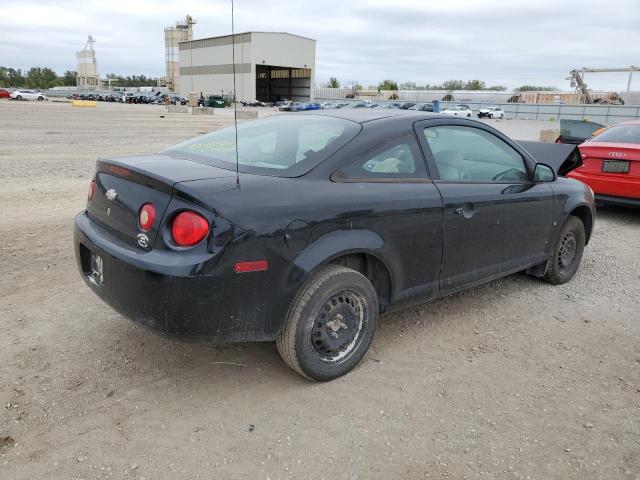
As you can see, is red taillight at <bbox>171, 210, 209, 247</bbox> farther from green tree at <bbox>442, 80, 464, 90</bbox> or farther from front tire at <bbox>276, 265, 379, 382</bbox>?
green tree at <bbox>442, 80, 464, 90</bbox>

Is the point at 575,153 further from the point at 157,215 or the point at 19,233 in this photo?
the point at 19,233

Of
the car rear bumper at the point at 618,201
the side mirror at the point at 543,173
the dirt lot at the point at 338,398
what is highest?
the side mirror at the point at 543,173

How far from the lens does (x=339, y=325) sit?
124 inches

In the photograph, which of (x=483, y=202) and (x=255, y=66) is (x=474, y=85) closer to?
(x=255, y=66)

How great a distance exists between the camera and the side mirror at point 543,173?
437 cm

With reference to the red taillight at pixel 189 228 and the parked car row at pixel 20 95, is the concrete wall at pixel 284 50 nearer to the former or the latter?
the parked car row at pixel 20 95

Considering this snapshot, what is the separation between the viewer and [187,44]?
328 ft

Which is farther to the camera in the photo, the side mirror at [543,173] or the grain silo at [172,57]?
the grain silo at [172,57]

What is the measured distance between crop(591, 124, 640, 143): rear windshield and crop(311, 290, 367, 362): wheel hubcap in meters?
6.24

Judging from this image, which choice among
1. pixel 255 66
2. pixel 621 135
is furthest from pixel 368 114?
pixel 255 66

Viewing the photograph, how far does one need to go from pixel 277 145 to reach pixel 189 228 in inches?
41.7

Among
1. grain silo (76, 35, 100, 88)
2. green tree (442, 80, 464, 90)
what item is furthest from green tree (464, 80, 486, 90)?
grain silo (76, 35, 100, 88)

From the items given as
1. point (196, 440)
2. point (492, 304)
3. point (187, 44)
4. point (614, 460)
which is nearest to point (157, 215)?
point (196, 440)

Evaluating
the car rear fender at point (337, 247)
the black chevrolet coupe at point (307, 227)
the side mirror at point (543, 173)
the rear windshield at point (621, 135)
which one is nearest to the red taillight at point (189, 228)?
the black chevrolet coupe at point (307, 227)
